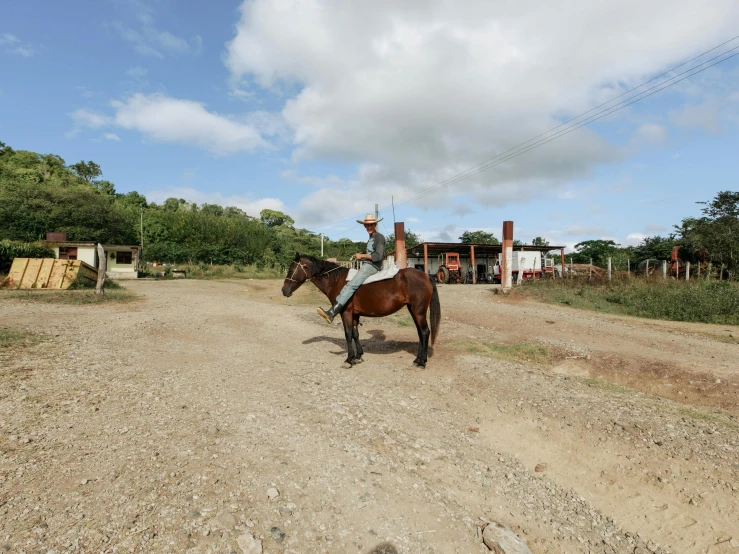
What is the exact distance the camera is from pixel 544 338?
9.91 metres

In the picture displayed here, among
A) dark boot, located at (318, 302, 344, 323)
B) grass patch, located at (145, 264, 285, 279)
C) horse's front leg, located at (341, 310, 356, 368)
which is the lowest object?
horse's front leg, located at (341, 310, 356, 368)

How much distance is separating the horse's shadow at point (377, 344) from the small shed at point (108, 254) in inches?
1075

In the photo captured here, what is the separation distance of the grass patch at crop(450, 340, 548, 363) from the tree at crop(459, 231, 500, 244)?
46.0m

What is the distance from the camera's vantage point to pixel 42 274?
17.6 metres

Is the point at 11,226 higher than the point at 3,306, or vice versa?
the point at 11,226

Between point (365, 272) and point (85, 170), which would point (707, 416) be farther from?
point (85, 170)

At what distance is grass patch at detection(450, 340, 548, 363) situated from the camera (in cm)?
797

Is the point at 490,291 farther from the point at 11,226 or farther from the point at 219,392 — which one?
the point at 11,226

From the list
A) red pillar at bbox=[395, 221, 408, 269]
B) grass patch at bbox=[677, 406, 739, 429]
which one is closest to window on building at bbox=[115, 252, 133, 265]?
red pillar at bbox=[395, 221, 408, 269]

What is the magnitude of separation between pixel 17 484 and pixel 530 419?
16.7 feet

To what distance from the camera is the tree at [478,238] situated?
53.2 metres

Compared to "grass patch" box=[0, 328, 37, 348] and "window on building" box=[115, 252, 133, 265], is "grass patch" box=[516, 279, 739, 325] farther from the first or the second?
"window on building" box=[115, 252, 133, 265]

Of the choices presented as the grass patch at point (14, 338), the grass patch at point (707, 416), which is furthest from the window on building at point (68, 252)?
the grass patch at point (707, 416)

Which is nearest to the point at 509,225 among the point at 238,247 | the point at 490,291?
the point at 490,291
